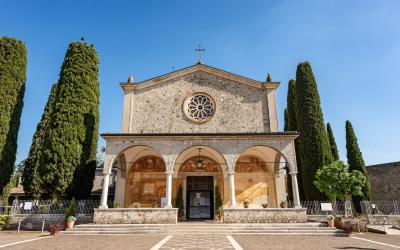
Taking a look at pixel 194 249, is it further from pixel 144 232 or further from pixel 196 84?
pixel 196 84

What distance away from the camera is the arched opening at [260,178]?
588 inches

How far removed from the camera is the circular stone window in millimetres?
15805

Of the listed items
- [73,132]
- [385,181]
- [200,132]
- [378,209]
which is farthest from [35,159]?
[385,181]

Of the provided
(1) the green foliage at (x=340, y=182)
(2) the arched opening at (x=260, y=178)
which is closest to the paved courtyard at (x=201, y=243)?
(1) the green foliage at (x=340, y=182)

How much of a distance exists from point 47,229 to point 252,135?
37.7ft

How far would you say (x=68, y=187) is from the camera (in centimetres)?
1445

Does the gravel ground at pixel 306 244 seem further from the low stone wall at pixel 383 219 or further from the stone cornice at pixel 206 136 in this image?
the low stone wall at pixel 383 219

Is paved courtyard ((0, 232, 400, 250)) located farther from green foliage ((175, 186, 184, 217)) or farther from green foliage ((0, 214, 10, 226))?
green foliage ((175, 186, 184, 217))

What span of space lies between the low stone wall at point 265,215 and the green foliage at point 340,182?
238 cm

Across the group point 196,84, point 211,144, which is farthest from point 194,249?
point 196,84

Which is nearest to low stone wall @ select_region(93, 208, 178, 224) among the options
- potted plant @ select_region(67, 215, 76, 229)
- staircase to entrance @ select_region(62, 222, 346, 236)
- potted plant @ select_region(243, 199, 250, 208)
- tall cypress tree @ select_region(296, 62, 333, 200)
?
staircase to entrance @ select_region(62, 222, 346, 236)

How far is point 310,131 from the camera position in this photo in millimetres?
17203

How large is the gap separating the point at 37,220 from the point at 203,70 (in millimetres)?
12591

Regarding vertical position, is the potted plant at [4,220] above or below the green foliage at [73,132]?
below
